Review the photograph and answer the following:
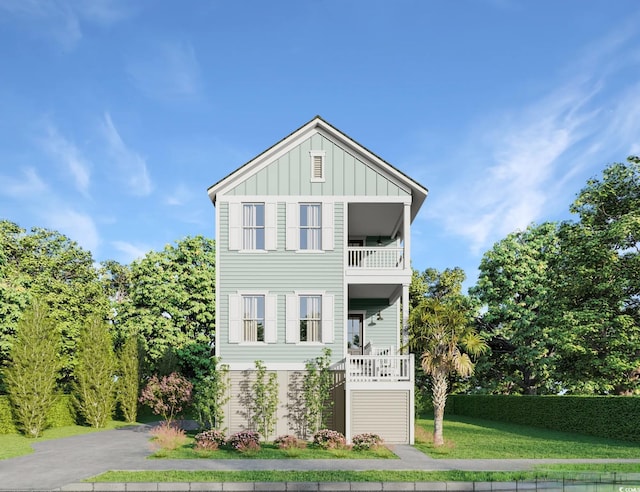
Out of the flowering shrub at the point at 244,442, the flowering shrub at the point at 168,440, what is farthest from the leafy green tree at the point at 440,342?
the flowering shrub at the point at 168,440

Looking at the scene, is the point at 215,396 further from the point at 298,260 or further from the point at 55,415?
the point at 55,415

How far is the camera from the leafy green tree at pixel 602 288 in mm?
23078

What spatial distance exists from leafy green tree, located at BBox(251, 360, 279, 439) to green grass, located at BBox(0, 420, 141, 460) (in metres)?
7.61

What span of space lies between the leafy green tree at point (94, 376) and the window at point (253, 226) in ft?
36.7

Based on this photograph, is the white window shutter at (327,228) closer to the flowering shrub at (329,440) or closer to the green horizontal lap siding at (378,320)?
the green horizontal lap siding at (378,320)

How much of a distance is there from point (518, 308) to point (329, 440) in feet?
62.8

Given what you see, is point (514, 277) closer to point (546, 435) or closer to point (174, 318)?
point (546, 435)

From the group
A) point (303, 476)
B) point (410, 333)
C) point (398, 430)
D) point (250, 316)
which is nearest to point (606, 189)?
point (410, 333)

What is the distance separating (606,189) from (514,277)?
28.5ft

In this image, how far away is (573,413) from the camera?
24016mm

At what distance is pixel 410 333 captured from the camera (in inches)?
729

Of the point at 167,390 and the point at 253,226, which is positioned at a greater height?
the point at 253,226

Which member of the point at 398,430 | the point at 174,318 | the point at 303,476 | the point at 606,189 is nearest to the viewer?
the point at 303,476

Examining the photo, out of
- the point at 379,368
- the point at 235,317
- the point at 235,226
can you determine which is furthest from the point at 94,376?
the point at 379,368
